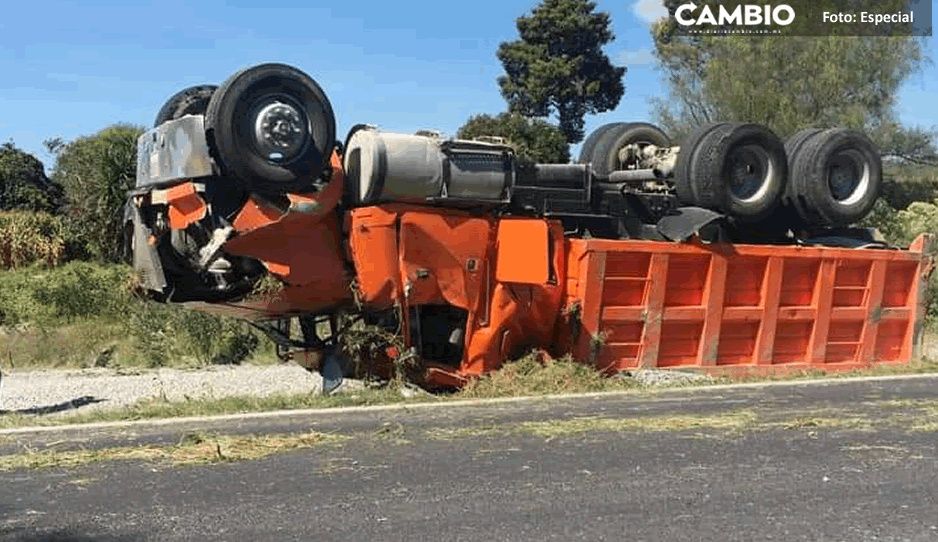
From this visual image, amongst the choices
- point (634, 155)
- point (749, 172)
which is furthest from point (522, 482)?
point (634, 155)

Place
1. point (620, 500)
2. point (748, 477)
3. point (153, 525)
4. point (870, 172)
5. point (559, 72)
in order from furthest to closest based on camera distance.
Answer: point (559, 72)
point (870, 172)
point (748, 477)
point (620, 500)
point (153, 525)

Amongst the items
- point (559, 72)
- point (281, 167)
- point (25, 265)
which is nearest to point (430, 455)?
point (281, 167)

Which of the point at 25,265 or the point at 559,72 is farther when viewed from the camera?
the point at 559,72

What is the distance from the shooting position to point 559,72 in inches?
1912

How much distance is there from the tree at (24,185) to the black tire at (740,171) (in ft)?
124

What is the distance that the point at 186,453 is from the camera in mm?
5656

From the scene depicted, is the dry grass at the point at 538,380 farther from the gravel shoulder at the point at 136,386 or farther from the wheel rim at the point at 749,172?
the wheel rim at the point at 749,172

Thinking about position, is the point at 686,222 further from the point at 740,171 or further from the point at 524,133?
the point at 524,133

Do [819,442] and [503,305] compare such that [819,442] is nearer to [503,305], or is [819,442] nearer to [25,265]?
[503,305]

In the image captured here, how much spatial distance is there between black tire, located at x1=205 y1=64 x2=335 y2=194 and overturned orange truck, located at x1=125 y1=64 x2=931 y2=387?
0.02 metres

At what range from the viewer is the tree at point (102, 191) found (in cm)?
1991

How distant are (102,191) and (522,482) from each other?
62.0ft

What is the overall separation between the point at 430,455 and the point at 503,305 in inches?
122

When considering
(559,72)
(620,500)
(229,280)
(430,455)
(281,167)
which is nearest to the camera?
(620,500)
